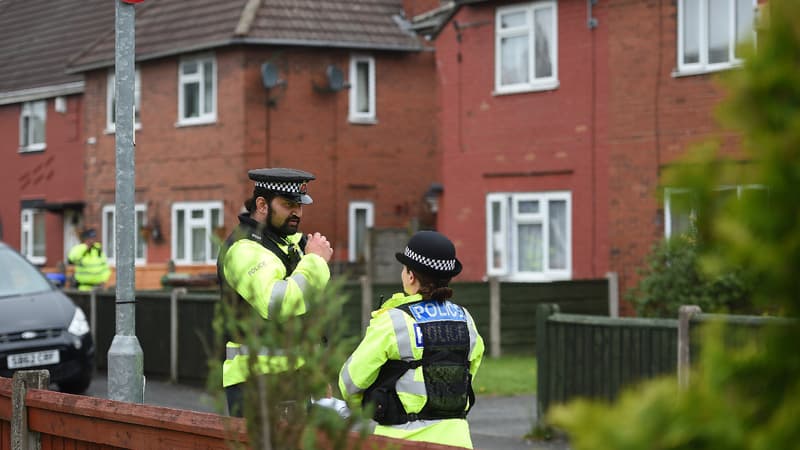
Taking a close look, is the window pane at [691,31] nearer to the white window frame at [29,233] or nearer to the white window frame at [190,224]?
the white window frame at [190,224]

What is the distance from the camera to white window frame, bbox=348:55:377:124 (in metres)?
32.6

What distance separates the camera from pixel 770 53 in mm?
1595

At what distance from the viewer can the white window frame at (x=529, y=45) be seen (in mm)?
23719

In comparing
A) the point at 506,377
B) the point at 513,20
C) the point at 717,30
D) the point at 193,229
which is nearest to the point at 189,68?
the point at 193,229

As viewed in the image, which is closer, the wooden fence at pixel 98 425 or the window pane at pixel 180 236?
the wooden fence at pixel 98 425

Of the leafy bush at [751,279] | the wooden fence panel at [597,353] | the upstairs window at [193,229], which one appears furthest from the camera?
the upstairs window at [193,229]

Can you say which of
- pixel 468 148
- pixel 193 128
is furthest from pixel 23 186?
pixel 468 148

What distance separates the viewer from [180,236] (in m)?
33.1

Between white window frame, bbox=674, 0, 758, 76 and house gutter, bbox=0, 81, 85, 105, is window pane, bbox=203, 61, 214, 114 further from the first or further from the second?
white window frame, bbox=674, 0, 758, 76

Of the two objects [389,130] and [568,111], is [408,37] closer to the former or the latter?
[389,130]

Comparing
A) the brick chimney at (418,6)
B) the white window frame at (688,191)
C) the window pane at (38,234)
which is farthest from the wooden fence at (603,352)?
the window pane at (38,234)

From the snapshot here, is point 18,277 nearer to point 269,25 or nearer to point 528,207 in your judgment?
point 528,207

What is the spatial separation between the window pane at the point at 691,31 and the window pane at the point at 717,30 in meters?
0.23

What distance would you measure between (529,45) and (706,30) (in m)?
3.64
